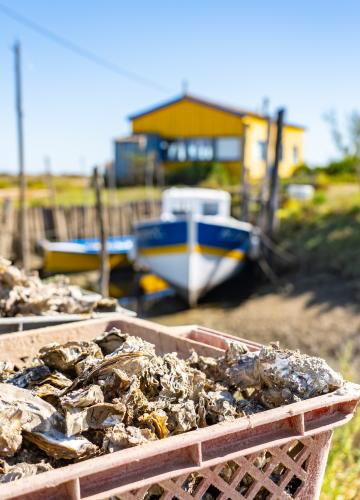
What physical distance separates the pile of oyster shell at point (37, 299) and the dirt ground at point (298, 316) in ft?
27.5

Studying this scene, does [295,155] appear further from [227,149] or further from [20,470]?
[20,470]

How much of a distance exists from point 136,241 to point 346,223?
20.7 ft

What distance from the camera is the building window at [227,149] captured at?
114ft

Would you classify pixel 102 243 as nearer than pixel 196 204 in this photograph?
Yes

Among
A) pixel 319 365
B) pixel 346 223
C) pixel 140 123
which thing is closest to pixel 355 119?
pixel 346 223

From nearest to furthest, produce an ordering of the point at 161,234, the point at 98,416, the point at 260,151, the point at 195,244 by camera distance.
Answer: the point at 98,416
the point at 195,244
the point at 161,234
the point at 260,151

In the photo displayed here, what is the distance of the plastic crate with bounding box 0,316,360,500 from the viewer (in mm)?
1858

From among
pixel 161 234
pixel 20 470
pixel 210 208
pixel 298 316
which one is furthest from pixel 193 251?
pixel 20 470

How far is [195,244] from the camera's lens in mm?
18578

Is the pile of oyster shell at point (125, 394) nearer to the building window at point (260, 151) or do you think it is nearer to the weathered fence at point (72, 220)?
the weathered fence at point (72, 220)

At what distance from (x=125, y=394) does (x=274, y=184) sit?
17.8m

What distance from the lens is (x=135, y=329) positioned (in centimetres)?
353

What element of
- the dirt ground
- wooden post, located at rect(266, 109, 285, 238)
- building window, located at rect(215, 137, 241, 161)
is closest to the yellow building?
building window, located at rect(215, 137, 241, 161)

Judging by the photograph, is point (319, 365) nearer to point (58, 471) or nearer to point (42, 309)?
point (58, 471)
